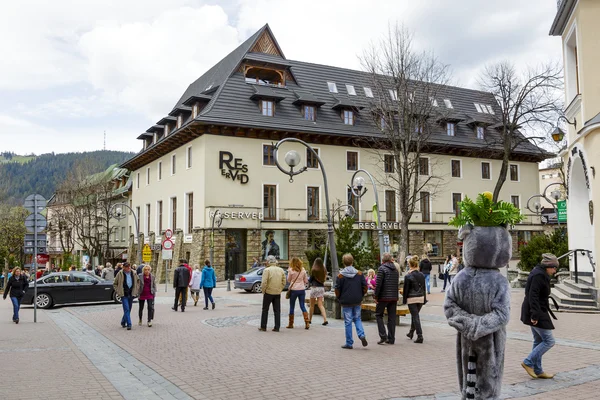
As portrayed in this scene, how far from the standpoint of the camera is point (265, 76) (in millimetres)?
47031

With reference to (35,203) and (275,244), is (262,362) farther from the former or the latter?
(275,244)

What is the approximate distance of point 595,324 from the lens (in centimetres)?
1341

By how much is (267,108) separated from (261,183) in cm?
579

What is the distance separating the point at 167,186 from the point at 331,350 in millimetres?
39059

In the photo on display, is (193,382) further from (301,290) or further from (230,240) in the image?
(230,240)

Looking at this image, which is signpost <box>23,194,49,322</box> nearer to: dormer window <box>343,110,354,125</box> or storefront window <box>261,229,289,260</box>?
storefront window <box>261,229,289,260</box>

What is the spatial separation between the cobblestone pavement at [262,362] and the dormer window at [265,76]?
109 feet

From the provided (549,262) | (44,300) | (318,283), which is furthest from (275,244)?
(549,262)

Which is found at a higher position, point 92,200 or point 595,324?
point 92,200

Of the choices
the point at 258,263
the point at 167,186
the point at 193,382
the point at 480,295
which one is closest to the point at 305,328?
the point at 193,382

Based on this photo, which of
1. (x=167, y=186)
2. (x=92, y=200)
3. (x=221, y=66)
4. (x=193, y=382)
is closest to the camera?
(x=193, y=382)

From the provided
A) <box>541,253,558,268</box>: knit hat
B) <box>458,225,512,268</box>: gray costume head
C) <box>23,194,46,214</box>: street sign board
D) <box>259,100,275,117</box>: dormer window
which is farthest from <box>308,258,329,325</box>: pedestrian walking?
<box>259,100,275,117</box>: dormer window

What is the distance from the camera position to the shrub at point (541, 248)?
24225mm

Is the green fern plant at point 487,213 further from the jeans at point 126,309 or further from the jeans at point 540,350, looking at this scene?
the jeans at point 126,309
